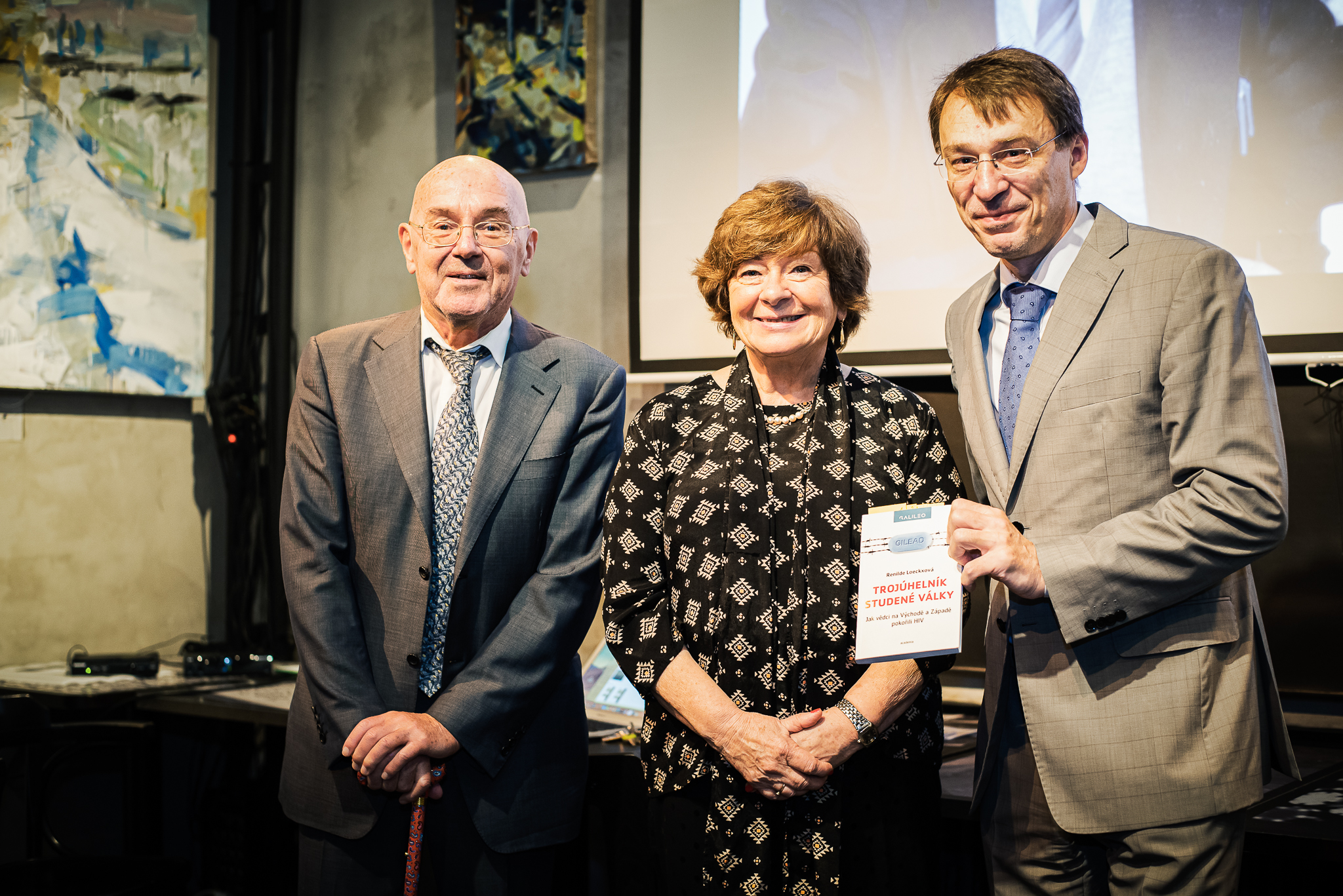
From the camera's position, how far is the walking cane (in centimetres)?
189

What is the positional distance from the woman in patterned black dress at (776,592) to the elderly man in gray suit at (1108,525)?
0.18 meters

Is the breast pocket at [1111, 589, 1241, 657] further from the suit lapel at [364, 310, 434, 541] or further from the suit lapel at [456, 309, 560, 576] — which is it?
the suit lapel at [364, 310, 434, 541]

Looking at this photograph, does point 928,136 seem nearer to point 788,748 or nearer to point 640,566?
point 640,566

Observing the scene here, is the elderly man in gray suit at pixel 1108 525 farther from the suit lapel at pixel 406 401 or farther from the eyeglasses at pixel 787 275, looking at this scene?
the suit lapel at pixel 406 401

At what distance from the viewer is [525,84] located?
386cm

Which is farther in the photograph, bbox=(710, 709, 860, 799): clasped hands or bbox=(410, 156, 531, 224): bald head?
bbox=(410, 156, 531, 224): bald head

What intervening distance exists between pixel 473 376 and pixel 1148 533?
130 centimetres

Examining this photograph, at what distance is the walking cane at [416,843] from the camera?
6.20 feet

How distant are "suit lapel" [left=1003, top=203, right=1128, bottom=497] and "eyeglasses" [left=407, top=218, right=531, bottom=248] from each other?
108 cm

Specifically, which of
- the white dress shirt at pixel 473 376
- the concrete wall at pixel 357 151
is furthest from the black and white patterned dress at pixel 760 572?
the concrete wall at pixel 357 151

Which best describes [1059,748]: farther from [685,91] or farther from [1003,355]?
[685,91]

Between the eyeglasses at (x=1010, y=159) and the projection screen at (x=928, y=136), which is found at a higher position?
the projection screen at (x=928, y=136)

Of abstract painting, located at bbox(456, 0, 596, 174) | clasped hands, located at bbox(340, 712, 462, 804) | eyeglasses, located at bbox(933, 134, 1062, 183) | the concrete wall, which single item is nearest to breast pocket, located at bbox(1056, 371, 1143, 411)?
eyeglasses, located at bbox(933, 134, 1062, 183)

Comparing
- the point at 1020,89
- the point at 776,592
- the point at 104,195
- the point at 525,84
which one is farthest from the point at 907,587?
the point at 104,195
